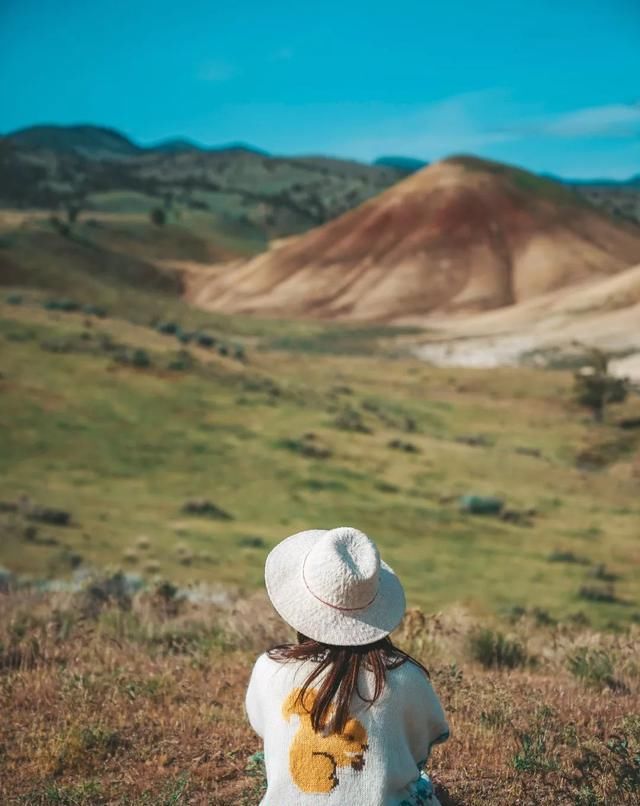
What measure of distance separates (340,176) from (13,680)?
200877mm

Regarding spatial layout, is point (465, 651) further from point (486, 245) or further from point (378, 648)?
point (486, 245)

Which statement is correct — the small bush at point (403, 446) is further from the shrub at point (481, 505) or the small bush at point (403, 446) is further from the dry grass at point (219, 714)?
the dry grass at point (219, 714)

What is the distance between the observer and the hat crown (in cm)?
Answer: 333

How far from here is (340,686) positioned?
344 centimetres

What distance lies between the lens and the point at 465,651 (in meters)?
8.02

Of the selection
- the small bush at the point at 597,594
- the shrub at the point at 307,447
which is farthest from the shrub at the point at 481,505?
the small bush at the point at 597,594

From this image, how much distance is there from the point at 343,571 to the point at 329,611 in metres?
0.19

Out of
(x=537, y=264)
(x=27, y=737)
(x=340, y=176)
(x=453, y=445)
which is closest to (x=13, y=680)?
(x=27, y=737)

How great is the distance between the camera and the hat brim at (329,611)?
3.37 m

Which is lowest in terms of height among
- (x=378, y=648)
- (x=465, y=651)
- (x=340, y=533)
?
(x=465, y=651)

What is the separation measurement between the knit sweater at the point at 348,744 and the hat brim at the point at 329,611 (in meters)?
0.24

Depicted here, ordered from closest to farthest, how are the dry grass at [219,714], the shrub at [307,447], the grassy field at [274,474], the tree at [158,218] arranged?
the dry grass at [219,714]
the grassy field at [274,474]
the shrub at [307,447]
the tree at [158,218]

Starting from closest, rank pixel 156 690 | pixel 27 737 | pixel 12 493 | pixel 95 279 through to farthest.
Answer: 1. pixel 27 737
2. pixel 156 690
3. pixel 12 493
4. pixel 95 279

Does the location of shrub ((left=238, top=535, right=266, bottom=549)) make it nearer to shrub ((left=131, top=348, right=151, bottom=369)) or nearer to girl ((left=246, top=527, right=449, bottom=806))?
shrub ((left=131, top=348, right=151, bottom=369))
